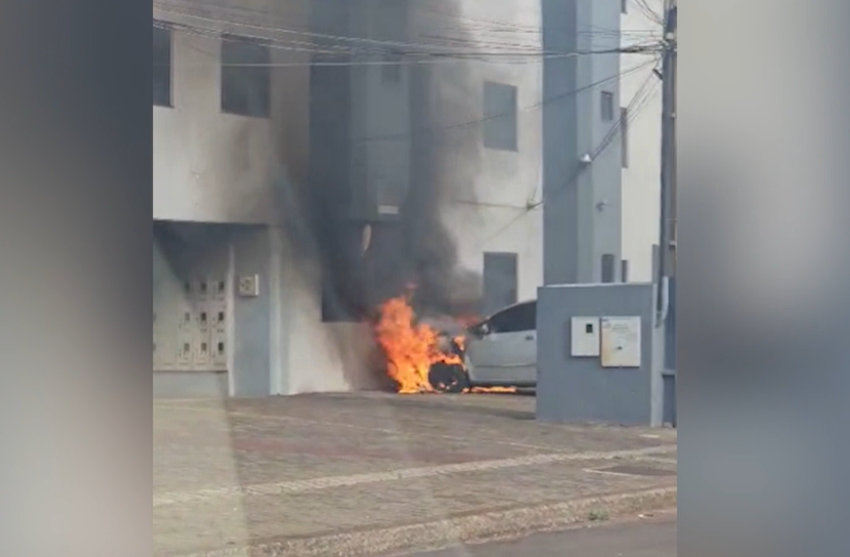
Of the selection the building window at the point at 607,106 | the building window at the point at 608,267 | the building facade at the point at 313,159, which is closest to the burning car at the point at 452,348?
the building facade at the point at 313,159

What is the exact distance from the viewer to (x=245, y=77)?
5.57m

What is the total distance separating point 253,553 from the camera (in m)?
5.93

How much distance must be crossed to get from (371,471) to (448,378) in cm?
109

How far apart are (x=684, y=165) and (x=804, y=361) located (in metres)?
0.45

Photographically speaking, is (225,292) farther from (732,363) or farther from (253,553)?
(732,363)

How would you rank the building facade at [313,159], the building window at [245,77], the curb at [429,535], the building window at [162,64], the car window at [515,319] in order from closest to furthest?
the building window at [162,64] → the building facade at [313,159] → the car window at [515,319] → the building window at [245,77] → the curb at [429,535]

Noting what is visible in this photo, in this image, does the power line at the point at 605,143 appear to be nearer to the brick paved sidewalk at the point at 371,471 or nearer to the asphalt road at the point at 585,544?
the brick paved sidewalk at the point at 371,471

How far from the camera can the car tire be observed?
5.40 meters

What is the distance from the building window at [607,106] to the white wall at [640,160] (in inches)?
1.9

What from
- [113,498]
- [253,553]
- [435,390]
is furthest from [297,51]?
[113,498]

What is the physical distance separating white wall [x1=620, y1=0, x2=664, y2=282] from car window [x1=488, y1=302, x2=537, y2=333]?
0.47 metres

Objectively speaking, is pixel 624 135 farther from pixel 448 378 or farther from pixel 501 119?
pixel 448 378

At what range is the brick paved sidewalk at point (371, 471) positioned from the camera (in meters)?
5.59

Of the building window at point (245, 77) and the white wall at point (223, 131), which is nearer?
the white wall at point (223, 131)
